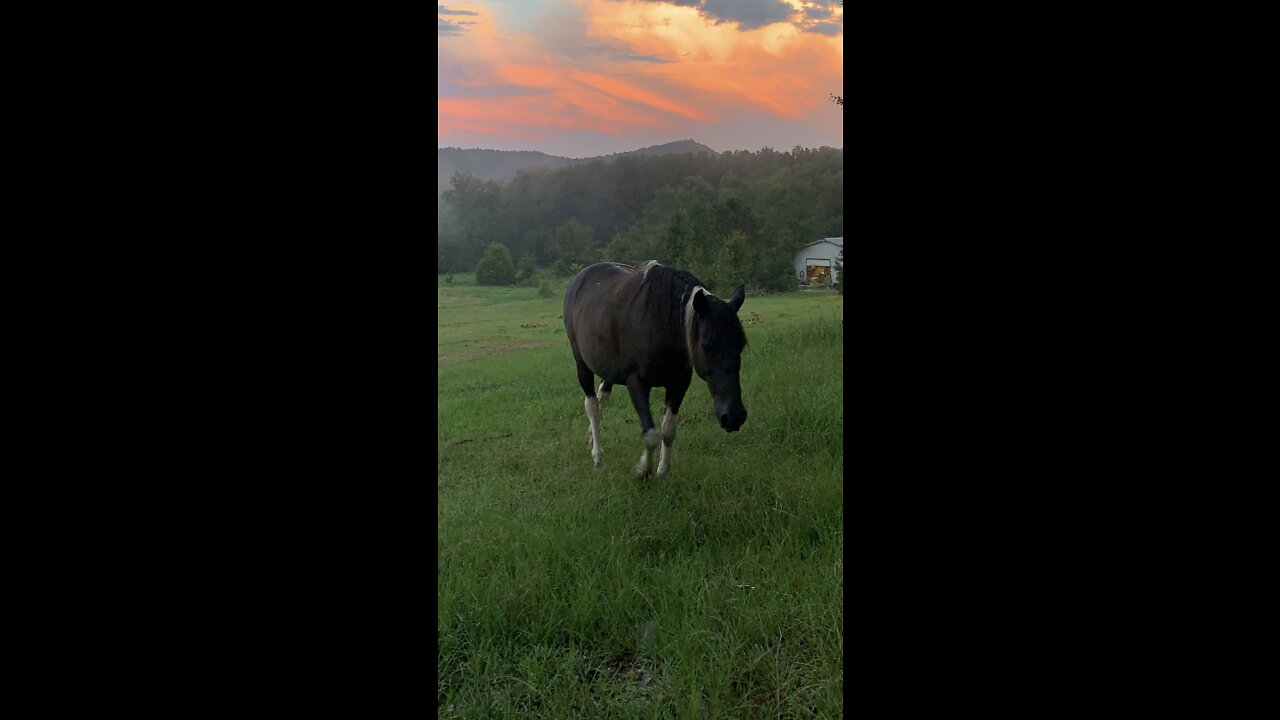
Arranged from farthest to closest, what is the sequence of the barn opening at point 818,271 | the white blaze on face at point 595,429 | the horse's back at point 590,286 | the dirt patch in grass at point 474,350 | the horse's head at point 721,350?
the dirt patch in grass at point 474,350, the horse's back at point 590,286, the white blaze on face at point 595,429, the barn opening at point 818,271, the horse's head at point 721,350

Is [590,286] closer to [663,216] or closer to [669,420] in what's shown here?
[663,216]

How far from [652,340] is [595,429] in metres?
0.86

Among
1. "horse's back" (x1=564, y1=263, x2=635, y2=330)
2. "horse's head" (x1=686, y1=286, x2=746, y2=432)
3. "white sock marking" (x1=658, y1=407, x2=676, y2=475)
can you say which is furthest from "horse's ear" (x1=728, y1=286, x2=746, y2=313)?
"horse's back" (x1=564, y1=263, x2=635, y2=330)

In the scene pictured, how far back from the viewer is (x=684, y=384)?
4.00 m

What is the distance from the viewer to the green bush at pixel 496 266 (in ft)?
12.8

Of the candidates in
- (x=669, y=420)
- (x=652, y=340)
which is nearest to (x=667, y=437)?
(x=669, y=420)

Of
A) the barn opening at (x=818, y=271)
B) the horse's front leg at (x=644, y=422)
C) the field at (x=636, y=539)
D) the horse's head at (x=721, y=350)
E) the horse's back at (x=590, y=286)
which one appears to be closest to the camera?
the field at (x=636, y=539)

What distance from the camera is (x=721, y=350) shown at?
10.5 ft

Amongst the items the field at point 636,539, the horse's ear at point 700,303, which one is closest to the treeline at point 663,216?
the field at point 636,539

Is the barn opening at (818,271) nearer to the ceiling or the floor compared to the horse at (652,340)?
nearer to the ceiling

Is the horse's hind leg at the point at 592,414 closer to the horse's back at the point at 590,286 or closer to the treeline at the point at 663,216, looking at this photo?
the horse's back at the point at 590,286
